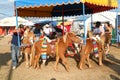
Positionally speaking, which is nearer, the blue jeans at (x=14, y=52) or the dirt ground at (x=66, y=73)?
the dirt ground at (x=66, y=73)

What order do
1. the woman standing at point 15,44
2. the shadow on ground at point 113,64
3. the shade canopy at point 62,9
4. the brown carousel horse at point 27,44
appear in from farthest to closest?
the shade canopy at point 62,9 → the brown carousel horse at point 27,44 → the woman standing at point 15,44 → the shadow on ground at point 113,64

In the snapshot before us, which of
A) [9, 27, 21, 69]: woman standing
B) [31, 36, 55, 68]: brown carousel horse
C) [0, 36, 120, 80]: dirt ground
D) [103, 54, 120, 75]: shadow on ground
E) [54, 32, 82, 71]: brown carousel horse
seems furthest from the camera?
[9, 27, 21, 69]: woman standing

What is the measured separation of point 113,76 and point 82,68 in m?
1.90

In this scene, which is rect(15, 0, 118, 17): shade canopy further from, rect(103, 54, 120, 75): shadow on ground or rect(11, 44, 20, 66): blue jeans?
rect(103, 54, 120, 75): shadow on ground

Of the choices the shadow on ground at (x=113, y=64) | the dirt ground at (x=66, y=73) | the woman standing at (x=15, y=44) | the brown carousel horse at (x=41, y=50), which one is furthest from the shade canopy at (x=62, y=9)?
the dirt ground at (x=66, y=73)

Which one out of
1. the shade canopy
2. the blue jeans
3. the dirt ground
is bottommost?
the dirt ground

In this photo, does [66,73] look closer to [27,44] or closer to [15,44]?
[27,44]

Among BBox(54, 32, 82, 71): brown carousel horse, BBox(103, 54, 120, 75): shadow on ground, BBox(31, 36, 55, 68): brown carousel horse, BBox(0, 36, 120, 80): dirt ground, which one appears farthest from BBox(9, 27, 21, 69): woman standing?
BBox(103, 54, 120, 75): shadow on ground

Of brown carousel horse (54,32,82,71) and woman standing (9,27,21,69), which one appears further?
woman standing (9,27,21,69)

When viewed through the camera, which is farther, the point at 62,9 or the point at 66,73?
the point at 62,9

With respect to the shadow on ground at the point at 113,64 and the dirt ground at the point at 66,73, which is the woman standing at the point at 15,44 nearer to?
the dirt ground at the point at 66,73

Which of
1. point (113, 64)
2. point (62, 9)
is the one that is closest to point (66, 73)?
point (113, 64)

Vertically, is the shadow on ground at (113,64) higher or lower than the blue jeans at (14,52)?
lower

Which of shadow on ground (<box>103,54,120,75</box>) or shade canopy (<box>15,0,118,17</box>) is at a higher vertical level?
shade canopy (<box>15,0,118,17</box>)
